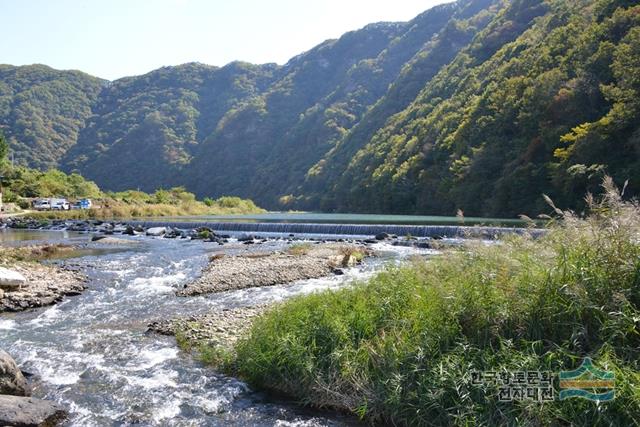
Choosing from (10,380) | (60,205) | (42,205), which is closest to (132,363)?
(10,380)

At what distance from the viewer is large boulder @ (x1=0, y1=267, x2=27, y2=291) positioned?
11.4 meters

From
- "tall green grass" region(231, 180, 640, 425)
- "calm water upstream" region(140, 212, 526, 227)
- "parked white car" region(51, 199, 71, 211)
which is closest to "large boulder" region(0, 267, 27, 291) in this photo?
"tall green grass" region(231, 180, 640, 425)

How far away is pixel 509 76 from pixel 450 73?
27.5 metres

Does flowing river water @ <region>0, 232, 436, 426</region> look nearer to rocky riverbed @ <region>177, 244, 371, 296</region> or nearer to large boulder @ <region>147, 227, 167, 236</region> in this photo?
rocky riverbed @ <region>177, 244, 371, 296</region>

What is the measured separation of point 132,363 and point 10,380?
1.61m

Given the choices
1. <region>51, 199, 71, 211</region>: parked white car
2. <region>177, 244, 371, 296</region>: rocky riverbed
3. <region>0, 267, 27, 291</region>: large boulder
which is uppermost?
<region>0, 267, 27, 291</region>: large boulder

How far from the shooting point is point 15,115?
13125cm

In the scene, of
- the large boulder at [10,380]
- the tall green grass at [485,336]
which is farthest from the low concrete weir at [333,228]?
the large boulder at [10,380]

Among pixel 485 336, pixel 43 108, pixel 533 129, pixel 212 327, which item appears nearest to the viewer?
pixel 485 336

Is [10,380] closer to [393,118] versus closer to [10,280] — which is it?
[10,280]

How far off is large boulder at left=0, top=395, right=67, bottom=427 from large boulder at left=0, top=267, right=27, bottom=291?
7335mm

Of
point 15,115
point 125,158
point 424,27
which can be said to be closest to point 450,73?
point 424,27

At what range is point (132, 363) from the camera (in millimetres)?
6969

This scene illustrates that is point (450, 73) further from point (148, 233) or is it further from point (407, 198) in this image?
point (148, 233)
